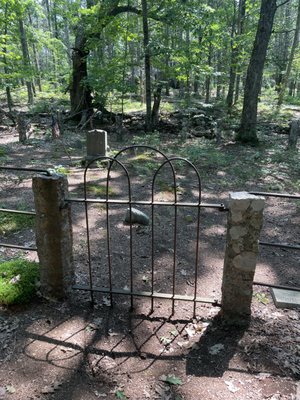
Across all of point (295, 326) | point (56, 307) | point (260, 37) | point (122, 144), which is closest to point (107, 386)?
point (56, 307)

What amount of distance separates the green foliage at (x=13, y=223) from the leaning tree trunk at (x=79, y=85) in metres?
11.4

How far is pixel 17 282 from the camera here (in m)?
3.43

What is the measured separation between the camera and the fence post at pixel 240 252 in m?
2.82

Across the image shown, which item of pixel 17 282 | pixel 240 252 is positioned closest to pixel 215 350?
pixel 240 252

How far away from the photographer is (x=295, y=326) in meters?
3.28

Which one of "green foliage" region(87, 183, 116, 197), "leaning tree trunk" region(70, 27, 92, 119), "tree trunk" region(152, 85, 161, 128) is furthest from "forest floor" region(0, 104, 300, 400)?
"leaning tree trunk" region(70, 27, 92, 119)

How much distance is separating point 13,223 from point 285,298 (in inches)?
174

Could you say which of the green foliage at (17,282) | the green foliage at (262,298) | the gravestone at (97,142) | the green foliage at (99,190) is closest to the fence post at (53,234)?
the green foliage at (17,282)

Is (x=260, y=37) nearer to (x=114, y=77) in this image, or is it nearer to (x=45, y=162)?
(x=114, y=77)

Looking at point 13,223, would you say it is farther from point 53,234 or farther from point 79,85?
point 79,85

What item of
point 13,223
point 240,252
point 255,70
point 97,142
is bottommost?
point 13,223

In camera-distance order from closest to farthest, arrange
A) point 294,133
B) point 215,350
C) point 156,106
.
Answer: point 215,350, point 294,133, point 156,106

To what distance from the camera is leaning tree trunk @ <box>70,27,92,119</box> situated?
15.9 m

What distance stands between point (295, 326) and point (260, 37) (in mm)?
11254
